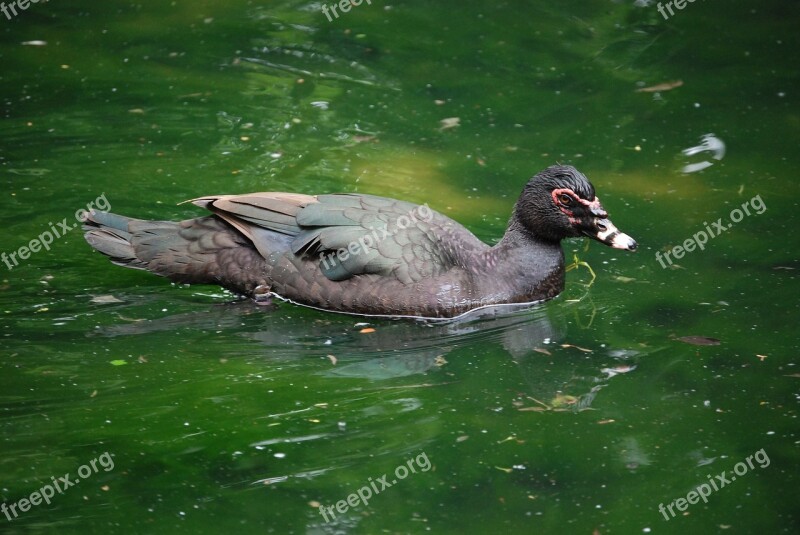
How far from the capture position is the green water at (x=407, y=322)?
568 centimetres

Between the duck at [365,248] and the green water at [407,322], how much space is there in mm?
182

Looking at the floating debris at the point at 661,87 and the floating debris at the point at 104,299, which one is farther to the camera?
the floating debris at the point at 661,87

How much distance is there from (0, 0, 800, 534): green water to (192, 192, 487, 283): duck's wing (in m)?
0.40

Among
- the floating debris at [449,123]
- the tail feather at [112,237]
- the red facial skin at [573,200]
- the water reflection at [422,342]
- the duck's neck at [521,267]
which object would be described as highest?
the red facial skin at [573,200]

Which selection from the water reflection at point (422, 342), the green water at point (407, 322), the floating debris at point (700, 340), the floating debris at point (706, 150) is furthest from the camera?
the floating debris at point (706, 150)

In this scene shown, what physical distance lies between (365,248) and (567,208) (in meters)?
1.34

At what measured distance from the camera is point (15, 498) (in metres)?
5.46

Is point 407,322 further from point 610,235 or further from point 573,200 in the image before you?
point 610,235

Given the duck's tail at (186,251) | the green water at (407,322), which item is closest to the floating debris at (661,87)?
the green water at (407,322)

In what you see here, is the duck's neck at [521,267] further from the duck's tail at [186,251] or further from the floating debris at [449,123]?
the floating debris at [449,123]

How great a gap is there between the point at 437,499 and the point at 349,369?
129cm

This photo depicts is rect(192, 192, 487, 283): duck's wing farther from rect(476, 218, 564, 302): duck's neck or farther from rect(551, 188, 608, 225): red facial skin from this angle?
rect(551, 188, 608, 225): red facial skin

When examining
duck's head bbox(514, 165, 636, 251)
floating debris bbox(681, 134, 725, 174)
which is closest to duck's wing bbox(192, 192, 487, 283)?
duck's head bbox(514, 165, 636, 251)

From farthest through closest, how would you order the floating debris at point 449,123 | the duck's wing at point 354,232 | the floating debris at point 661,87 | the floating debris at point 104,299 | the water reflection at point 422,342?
the floating debris at point 661,87 → the floating debris at point 449,123 → the floating debris at point 104,299 → the duck's wing at point 354,232 → the water reflection at point 422,342
